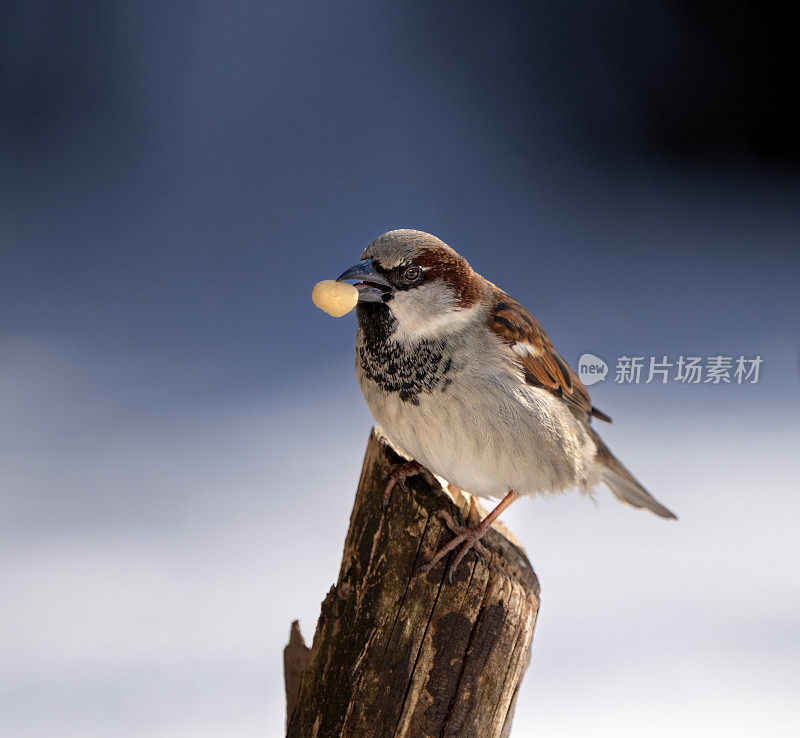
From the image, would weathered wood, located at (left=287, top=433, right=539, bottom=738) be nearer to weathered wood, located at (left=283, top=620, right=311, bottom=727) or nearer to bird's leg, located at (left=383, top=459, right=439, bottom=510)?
bird's leg, located at (left=383, top=459, right=439, bottom=510)

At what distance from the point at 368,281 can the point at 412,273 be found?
114 mm

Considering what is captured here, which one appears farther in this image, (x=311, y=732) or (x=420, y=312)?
(x=311, y=732)

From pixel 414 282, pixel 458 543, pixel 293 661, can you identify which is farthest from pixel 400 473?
pixel 293 661

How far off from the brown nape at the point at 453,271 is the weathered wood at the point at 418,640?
545 mm

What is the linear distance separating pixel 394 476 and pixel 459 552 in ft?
0.88

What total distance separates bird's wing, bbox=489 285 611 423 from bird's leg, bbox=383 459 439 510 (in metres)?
0.38

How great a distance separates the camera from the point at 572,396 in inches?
90.7

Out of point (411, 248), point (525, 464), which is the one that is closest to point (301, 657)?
point (525, 464)

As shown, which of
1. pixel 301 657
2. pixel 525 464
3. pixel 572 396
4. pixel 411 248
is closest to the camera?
pixel 411 248

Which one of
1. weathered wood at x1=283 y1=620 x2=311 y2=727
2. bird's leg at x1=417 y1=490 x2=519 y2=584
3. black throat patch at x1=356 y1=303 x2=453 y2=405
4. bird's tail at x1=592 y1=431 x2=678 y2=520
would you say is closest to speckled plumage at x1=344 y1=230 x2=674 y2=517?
black throat patch at x1=356 y1=303 x2=453 y2=405

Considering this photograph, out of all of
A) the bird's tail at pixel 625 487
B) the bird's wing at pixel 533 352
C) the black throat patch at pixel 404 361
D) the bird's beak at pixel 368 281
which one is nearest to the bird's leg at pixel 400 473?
the black throat patch at pixel 404 361

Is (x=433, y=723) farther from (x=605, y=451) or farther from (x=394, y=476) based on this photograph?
(x=605, y=451)

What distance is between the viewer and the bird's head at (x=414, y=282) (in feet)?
6.36

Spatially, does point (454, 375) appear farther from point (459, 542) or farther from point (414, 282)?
point (459, 542)
